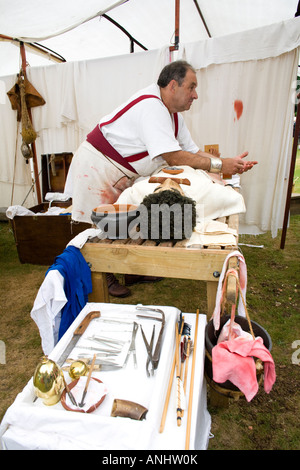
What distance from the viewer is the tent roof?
3357 mm

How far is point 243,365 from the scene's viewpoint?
1103 millimetres

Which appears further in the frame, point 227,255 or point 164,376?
point 227,255

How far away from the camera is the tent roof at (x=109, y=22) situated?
336cm

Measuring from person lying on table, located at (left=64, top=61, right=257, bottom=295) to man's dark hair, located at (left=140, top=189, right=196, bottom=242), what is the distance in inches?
21.9

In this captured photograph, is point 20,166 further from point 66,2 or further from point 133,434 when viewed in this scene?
point 133,434

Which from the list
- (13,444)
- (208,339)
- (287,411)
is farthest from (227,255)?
(13,444)

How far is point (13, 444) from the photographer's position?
87 centimetres

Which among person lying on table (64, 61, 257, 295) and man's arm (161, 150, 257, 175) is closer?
person lying on table (64, 61, 257, 295)

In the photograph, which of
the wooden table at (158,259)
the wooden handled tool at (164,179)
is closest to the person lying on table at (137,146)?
the wooden handled tool at (164,179)

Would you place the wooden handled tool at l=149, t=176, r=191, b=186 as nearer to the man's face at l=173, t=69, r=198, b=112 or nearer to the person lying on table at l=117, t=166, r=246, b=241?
the person lying on table at l=117, t=166, r=246, b=241

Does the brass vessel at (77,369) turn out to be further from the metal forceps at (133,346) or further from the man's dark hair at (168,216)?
the man's dark hair at (168,216)

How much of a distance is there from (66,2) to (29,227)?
252cm

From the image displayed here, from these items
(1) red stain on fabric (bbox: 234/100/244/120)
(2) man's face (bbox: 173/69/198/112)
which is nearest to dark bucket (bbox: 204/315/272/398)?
(2) man's face (bbox: 173/69/198/112)

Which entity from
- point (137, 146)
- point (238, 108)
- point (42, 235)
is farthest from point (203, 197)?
point (238, 108)
